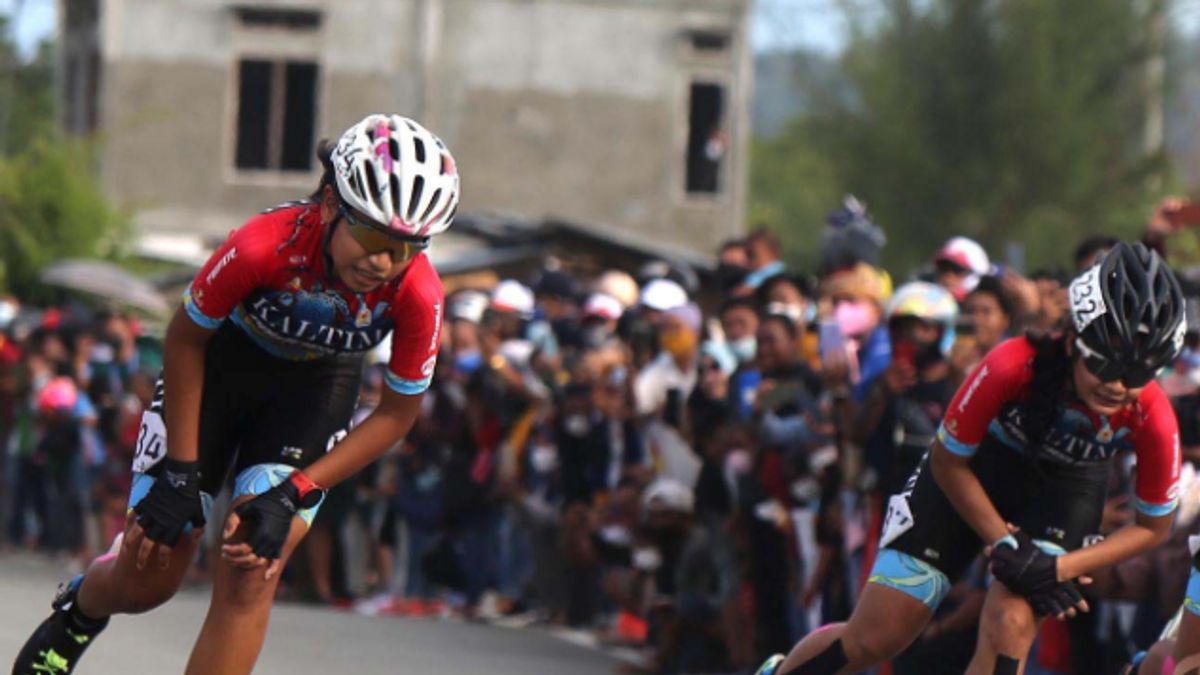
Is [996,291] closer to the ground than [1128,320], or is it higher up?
closer to the ground

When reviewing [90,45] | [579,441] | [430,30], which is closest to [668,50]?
[430,30]

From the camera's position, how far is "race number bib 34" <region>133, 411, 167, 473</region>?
765cm

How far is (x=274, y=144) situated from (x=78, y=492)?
57.0ft

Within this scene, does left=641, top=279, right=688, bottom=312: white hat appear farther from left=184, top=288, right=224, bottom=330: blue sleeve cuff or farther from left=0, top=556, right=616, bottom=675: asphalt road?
left=184, top=288, right=224, bottom=330: blue sleeve cuff

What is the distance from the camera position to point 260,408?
775 centimetres

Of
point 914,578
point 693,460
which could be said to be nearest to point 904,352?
point 693,460

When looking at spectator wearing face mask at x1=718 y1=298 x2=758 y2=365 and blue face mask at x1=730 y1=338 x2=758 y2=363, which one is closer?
blue face mask at x1=730 y1=338 x2=758 y2=363

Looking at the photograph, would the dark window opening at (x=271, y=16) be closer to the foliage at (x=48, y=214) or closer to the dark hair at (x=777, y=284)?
the foliage at (x=48, y=214)

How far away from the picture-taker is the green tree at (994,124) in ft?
144

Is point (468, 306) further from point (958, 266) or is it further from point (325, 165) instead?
point (325, 165)

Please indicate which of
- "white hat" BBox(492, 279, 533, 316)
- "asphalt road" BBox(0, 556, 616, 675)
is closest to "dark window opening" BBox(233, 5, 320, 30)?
"white hat" BBox(492, 279, 533, 316)

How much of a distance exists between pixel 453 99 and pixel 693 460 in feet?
82.9

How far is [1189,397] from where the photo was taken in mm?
10234

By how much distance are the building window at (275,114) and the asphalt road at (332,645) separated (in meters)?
21.6
